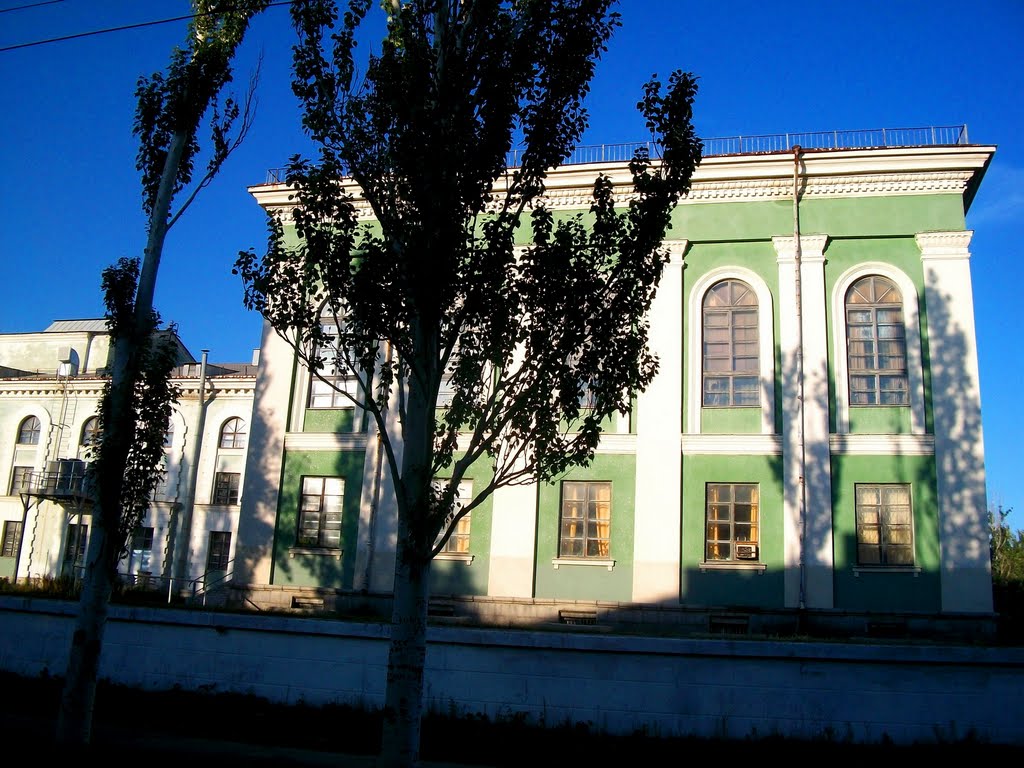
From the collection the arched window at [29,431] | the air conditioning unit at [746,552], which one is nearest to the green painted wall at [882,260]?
the air conditioning unit at [746,552]

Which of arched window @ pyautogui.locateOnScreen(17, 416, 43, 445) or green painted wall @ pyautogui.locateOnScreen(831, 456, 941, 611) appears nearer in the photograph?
green painted wall @ pyautogui.locateOnScreen(831, 456, 941, 611)

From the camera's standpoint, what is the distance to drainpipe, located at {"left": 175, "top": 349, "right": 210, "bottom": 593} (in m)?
37.8

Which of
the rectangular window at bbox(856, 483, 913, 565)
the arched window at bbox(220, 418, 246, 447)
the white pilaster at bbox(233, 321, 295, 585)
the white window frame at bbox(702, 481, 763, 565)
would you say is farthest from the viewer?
the arched window at bbox(220, 418, 246, 447)

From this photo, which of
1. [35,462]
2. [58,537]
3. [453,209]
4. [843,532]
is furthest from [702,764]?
[35,462]

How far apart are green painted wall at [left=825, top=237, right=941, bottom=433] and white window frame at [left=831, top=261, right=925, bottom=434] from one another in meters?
0.07

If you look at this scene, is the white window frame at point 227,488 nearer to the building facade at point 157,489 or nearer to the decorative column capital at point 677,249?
the building facade at point 157,489

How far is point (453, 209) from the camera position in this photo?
10.6 meters

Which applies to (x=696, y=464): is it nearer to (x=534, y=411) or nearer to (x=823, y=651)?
(x=823, y=651)

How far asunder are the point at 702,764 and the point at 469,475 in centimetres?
1229

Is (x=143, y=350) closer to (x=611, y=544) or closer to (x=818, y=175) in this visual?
(x=611, y=544)

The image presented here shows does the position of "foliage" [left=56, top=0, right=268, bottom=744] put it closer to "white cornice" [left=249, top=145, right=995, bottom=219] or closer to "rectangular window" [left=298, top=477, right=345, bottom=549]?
"white cornice" [left=249, top=145, right=995, bottom=219]

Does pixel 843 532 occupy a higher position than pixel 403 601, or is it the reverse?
pixel 843 532

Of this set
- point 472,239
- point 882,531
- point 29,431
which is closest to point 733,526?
point 882,531

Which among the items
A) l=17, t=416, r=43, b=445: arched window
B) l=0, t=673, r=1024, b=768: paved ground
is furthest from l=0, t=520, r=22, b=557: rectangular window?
l=0, t=673, r=1024, b=768: paved ground
